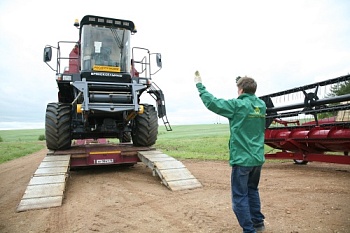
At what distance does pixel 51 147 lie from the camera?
806 cm

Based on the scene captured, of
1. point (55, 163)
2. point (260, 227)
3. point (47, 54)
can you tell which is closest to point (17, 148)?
point (47, 54)

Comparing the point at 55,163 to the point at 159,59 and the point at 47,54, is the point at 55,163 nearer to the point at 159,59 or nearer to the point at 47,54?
the point at 47,54

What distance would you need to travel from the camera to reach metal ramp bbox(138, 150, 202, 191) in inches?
235

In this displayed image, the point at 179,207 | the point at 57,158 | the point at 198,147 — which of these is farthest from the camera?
the point at 198,147

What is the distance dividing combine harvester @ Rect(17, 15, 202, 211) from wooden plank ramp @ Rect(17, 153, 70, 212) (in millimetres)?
41

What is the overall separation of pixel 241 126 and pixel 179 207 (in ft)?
6.75

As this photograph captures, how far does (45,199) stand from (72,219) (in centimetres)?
110

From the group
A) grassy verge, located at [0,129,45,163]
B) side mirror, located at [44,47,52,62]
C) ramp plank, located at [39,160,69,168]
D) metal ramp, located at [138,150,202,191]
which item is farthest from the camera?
grassy verge, located at [0,129,45,163]

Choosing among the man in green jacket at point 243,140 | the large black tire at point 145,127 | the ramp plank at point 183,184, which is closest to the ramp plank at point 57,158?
the large black tire at point 145,127

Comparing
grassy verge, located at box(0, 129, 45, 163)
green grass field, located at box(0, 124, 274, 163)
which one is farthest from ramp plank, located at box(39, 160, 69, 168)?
grassy verge, located at box(0, 129, 45, 163)

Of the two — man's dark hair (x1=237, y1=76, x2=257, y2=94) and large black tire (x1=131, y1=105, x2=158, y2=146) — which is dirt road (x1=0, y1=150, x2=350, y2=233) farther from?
large black tire (x1=131, y1=105, x2=158, y2=146)

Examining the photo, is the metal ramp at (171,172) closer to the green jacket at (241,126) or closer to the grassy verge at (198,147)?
the green jacket at (241,126)

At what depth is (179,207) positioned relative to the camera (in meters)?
4.67

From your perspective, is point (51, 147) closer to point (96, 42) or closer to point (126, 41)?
point (96, 42)
